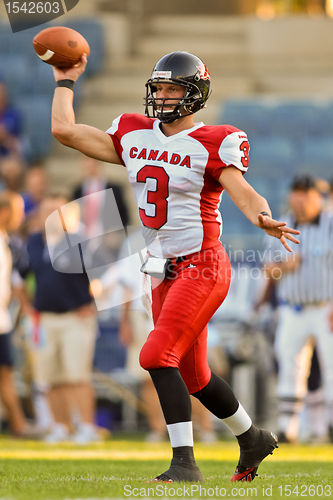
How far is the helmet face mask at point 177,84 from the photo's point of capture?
13.3 ft

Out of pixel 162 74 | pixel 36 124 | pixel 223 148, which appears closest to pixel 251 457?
pixel 223 148

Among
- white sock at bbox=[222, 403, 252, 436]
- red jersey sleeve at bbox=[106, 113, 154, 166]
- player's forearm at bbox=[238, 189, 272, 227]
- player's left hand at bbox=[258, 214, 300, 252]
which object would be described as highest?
red jersey sleeve at bbox=[106, 113, 154, 166]

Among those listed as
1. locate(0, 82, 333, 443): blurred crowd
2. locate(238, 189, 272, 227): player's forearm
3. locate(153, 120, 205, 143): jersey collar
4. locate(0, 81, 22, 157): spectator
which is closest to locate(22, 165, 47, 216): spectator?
locate(0, 82, 333, 443): blurred crowd

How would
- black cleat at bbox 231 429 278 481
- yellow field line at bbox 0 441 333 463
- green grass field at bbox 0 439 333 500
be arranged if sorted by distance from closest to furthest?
green grass field at bbox 0 439 333 500 → black cleat at bbox 231 429 278 481 → yellow field line at bbox 0 441 333 463

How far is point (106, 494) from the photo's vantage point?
352 centimetres

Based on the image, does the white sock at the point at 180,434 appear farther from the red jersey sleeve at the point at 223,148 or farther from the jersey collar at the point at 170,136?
the jersey collar at the point at 170,136

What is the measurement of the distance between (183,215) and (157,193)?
137 mm

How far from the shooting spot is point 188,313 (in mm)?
3842

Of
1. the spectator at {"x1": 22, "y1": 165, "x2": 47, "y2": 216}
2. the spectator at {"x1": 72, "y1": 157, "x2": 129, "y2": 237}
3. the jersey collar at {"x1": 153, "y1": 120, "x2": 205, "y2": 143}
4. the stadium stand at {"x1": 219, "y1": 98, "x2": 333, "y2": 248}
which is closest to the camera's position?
the jersey collar at {"x1": 153, "y1": 120, "x2": 205, "y2": 143}

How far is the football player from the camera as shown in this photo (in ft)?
12.4

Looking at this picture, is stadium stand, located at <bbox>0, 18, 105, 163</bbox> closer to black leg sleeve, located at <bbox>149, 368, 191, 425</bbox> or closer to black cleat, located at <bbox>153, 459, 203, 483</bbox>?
black leg sleeve, located at <bbox>149, 368, 191, 425</bbox>

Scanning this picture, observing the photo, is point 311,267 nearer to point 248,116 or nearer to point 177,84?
point 177,84

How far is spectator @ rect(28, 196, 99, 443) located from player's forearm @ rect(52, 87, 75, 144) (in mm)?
3251

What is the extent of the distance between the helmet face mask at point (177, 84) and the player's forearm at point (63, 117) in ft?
1.16
